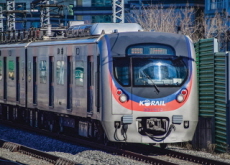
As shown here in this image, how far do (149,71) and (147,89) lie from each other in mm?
403

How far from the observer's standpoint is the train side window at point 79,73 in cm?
1666

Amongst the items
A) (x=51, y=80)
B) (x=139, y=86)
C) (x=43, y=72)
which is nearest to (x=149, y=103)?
(x=139, y=86)

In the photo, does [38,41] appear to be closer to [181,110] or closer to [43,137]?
[43,137]

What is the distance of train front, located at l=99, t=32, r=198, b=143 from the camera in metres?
15.0

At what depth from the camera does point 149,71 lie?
594 inches

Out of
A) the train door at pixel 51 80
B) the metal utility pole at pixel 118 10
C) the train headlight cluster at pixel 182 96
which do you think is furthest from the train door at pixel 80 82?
the metal utility pole at pixel 118 10

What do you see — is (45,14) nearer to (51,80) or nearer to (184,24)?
(51,80)

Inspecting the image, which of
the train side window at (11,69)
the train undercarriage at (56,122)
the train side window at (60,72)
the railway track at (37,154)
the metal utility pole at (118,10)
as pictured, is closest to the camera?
the railway track at (37,154)

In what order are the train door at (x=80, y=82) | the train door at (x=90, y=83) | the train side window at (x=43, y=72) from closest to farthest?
1. the train door at (x=90, y=83)
2. the train door at (x=80, y=82)
3. the train side window at (x=43, y=72)

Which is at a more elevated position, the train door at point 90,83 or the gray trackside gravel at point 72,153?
the train door at point 90,83

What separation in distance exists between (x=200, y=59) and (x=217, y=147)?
87.8 inches

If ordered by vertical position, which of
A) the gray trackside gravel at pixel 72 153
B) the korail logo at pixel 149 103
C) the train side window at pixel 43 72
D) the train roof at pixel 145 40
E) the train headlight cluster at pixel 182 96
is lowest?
the gray trackside gravel at pixel 72 153

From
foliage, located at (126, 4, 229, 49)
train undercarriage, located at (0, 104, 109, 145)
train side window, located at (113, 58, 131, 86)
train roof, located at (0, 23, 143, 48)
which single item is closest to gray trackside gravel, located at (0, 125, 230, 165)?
train undercarriage, located at (0, 104, 109, 145)

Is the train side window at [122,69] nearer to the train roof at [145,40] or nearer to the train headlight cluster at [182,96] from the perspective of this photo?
the train roof at [145,40]
